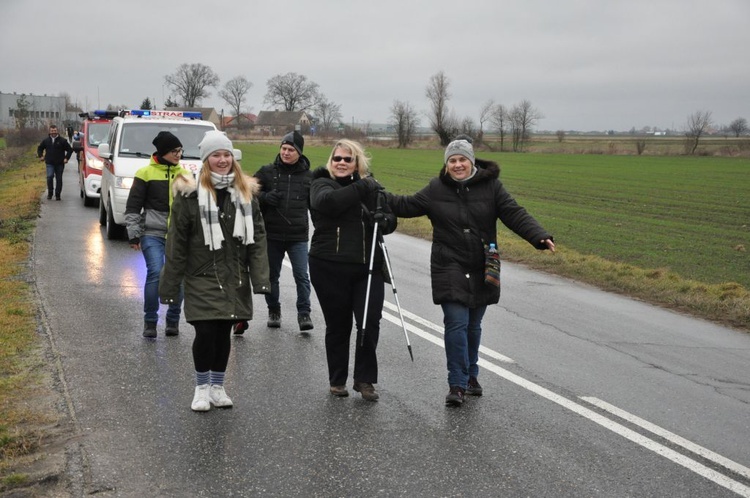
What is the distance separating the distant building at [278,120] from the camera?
150550 mm

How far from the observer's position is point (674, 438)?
5.45 meters

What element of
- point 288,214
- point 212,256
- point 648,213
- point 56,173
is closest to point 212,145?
point 212,256

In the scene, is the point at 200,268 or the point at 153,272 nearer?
the point at 200,268

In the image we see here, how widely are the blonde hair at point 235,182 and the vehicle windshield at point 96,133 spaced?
17.1 m

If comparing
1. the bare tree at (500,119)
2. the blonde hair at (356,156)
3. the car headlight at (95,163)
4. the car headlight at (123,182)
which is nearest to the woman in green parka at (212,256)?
the blonde hair at (356,156)

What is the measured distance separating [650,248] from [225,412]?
12.7m

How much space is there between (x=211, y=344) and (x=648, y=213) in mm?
21738

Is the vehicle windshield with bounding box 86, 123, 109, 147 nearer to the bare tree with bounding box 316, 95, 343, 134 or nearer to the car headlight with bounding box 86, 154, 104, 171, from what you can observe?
the car headlight with bounding box 86, 154, 104, 171

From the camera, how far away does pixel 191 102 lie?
14275cm

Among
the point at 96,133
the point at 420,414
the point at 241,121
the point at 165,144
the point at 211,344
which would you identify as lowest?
the point at 420,414

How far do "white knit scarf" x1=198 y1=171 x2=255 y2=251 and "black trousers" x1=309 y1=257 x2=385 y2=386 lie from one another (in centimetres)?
61

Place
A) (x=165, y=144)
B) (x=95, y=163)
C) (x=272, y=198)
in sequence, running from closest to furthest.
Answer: (x=165, y=144) → (x=272, y=198) → (x=95, y=163)

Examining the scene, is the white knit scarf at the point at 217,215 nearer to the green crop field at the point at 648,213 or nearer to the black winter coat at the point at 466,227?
the black winter coat at the point at 466,227

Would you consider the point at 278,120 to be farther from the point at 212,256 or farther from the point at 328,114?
the point at 212,256
